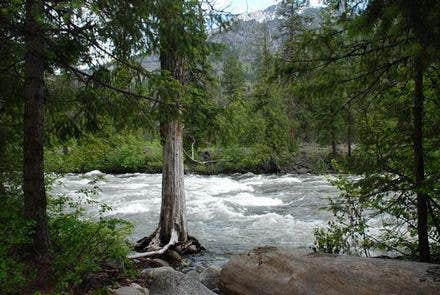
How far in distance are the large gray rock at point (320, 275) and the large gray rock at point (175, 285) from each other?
352mm

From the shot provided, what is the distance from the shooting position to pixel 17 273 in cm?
436

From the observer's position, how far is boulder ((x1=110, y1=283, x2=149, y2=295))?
5.28 m

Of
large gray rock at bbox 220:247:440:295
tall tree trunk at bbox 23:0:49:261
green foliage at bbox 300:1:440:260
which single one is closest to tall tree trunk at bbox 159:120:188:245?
large gray rock at bbox 220:247:440:295

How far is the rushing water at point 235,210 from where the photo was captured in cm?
1136

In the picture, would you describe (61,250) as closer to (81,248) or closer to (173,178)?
(81,248)

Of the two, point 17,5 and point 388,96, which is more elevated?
point 17,5

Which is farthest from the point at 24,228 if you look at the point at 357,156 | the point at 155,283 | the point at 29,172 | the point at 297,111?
the point at 297,111

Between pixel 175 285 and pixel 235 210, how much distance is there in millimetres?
9781

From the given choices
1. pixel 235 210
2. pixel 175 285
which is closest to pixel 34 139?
pixel 175 285

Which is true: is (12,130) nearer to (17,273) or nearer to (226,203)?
(17,273)

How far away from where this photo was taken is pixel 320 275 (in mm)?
4980

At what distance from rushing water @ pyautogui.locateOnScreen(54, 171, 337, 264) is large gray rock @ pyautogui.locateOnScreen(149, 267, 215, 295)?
1641 mm

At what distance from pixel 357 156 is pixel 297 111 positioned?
93.5 feet

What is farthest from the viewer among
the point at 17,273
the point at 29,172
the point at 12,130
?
the point at 12,130
